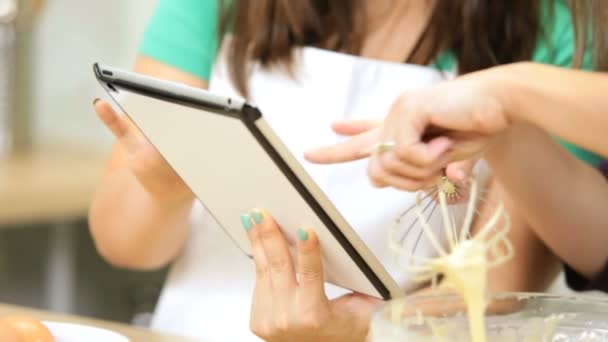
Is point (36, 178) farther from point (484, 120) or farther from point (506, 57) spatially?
point (484, 120)

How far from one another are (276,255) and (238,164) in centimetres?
10

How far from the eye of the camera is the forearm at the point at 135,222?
90cm

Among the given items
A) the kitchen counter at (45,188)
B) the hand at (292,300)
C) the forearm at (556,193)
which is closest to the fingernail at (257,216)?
the hand at (292,300)

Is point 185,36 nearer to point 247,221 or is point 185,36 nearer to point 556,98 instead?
point 247,221

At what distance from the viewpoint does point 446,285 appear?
51 centimetres

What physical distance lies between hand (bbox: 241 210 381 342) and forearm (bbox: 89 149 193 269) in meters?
0.22

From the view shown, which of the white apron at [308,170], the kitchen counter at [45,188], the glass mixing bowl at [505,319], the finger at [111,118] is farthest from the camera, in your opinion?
the kitchen counter at [45,188]

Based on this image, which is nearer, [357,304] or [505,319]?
[505,319]

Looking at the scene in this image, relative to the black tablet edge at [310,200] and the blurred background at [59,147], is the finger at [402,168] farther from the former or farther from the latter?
the blurred background at [59,147]

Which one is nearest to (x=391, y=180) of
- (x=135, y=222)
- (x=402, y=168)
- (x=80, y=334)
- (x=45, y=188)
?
(x=402, y=168)

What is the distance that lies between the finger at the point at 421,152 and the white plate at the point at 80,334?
244 mm

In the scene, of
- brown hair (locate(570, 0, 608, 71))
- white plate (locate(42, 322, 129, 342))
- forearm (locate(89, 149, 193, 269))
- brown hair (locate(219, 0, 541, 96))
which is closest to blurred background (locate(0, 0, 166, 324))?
forearm (locate(89, 149, 193, 269))

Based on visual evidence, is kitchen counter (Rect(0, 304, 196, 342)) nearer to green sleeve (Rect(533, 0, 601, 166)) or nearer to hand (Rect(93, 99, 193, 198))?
hand (Rect(93, 99, 193, 198))

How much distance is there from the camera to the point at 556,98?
584mm
